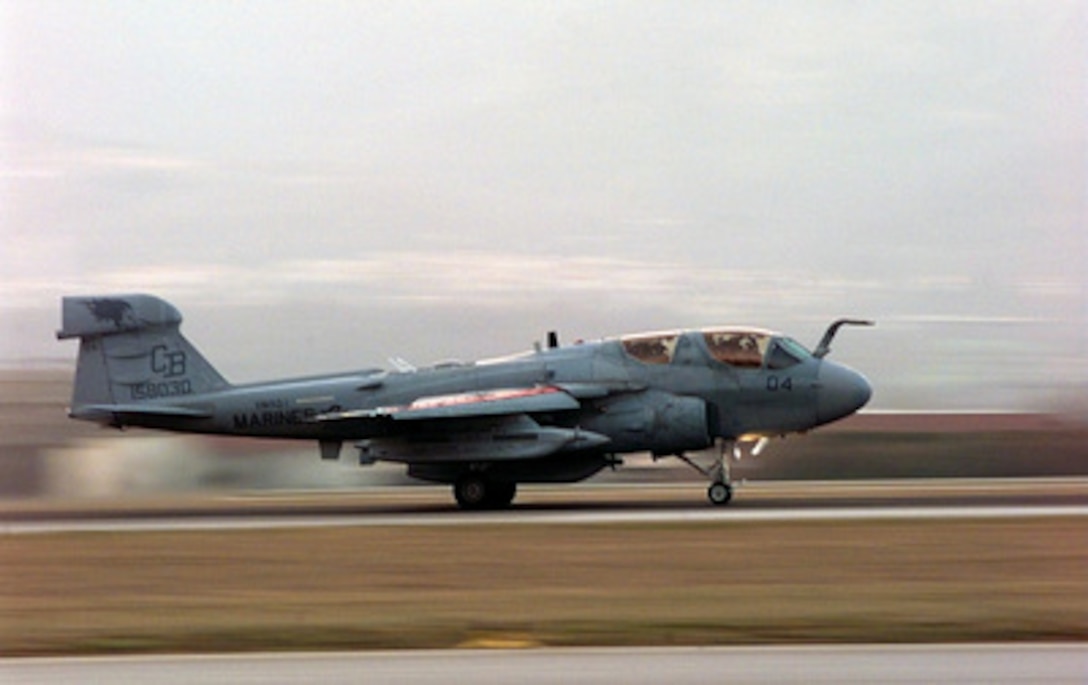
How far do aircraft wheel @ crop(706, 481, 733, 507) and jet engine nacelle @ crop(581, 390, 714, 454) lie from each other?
838 millimetres

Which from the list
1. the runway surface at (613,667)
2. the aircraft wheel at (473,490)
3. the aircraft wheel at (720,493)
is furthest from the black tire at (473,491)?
the runway surface at (613,667)

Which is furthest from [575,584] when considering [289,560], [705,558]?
[289,560]

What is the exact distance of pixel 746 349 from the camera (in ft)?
102

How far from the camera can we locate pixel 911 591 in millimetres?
17516

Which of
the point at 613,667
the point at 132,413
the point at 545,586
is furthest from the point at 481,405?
the point at 613,667

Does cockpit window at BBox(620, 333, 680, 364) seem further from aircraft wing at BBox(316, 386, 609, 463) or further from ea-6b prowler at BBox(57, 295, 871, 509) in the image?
aircraft wing at BBox(316, 386, 609, 463)

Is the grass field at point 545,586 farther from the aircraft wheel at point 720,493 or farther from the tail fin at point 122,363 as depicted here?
the tail fin at point 122,363

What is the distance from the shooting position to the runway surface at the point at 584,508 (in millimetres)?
27625

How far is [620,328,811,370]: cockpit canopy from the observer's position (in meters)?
31.0

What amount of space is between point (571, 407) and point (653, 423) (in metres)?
1.48

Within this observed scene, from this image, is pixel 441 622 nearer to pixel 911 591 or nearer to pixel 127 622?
pixel 127 622

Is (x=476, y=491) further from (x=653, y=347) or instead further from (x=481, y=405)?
(x=653, y=347)

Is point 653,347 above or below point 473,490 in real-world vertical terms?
above

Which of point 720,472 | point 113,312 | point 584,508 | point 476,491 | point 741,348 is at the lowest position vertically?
point 584,508
